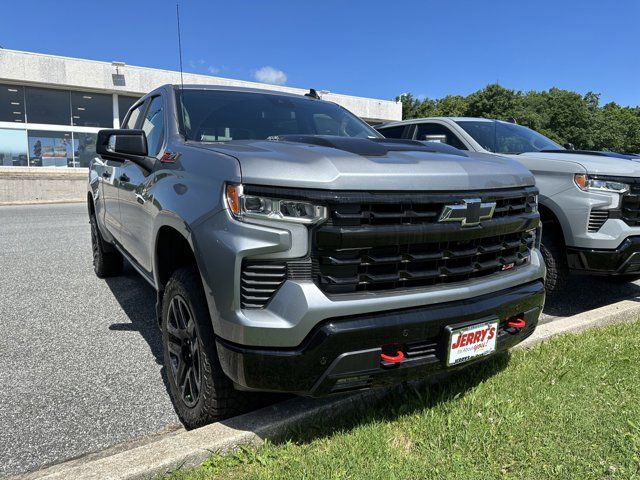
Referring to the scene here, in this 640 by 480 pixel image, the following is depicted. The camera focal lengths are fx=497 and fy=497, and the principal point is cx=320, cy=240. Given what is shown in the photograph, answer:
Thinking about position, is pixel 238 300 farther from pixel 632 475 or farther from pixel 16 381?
pixel 16 381

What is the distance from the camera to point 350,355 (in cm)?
198

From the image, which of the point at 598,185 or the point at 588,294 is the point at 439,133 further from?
the point at 588,294

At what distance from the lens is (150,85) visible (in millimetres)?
24188

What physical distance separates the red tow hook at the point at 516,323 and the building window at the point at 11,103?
24.6 meters

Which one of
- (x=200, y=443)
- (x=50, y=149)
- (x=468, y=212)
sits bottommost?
(x=200, y=443)

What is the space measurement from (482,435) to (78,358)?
2671mm

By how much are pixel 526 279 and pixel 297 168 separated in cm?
142

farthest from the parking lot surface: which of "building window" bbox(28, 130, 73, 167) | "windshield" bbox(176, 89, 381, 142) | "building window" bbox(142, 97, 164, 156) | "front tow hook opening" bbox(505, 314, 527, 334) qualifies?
"building window" bbox(28, 130, 73, 167)

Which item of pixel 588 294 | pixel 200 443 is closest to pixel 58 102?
pixel 588 294

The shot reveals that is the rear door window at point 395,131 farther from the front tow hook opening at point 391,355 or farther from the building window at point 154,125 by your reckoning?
the front tow hook opening at point 391,355

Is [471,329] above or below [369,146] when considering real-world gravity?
below

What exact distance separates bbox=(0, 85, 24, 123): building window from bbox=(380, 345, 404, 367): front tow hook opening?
24.5 m

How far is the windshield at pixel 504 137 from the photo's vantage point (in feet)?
17.4

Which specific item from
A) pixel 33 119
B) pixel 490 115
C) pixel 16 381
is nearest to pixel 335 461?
pixel 16 381
